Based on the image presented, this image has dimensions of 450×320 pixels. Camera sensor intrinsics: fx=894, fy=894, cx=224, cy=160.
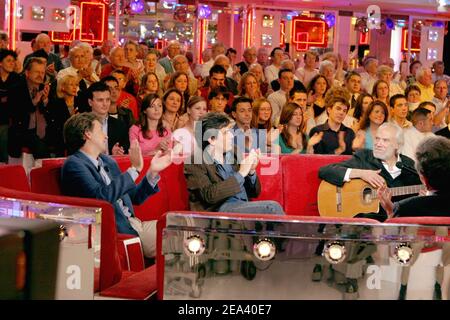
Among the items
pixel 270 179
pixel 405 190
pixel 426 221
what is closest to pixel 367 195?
pixel 405 190

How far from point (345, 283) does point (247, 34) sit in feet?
56.8

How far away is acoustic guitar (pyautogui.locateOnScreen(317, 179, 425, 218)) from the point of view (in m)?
6.03

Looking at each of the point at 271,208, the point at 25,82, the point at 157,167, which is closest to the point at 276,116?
the point at 25,82

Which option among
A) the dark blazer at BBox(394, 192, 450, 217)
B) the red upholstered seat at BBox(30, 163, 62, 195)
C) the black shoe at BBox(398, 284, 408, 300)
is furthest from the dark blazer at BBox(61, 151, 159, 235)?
the black shoe at BBox(398, 284, 408, 300)

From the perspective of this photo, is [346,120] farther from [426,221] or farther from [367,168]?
[426,221]

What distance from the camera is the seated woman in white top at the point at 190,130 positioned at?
5.92 m

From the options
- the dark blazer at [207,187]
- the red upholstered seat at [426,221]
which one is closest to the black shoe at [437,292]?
the red upholstered seat at [426,221]

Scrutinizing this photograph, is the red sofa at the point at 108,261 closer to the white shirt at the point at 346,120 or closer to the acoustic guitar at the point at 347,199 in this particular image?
the acoustic guitar at the point at 347,199

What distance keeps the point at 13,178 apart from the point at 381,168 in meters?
2.54

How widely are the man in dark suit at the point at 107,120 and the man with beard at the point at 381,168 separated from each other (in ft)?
5.98

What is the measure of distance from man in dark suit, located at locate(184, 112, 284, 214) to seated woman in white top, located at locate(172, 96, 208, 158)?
21 centimetres

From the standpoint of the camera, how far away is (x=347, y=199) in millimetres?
6117

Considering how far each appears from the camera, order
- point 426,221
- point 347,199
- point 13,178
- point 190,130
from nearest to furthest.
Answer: point 426,221, point 13,178, point 347,199, point 190,130

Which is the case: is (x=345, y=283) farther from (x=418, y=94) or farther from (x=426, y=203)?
(x=418, y=94)
